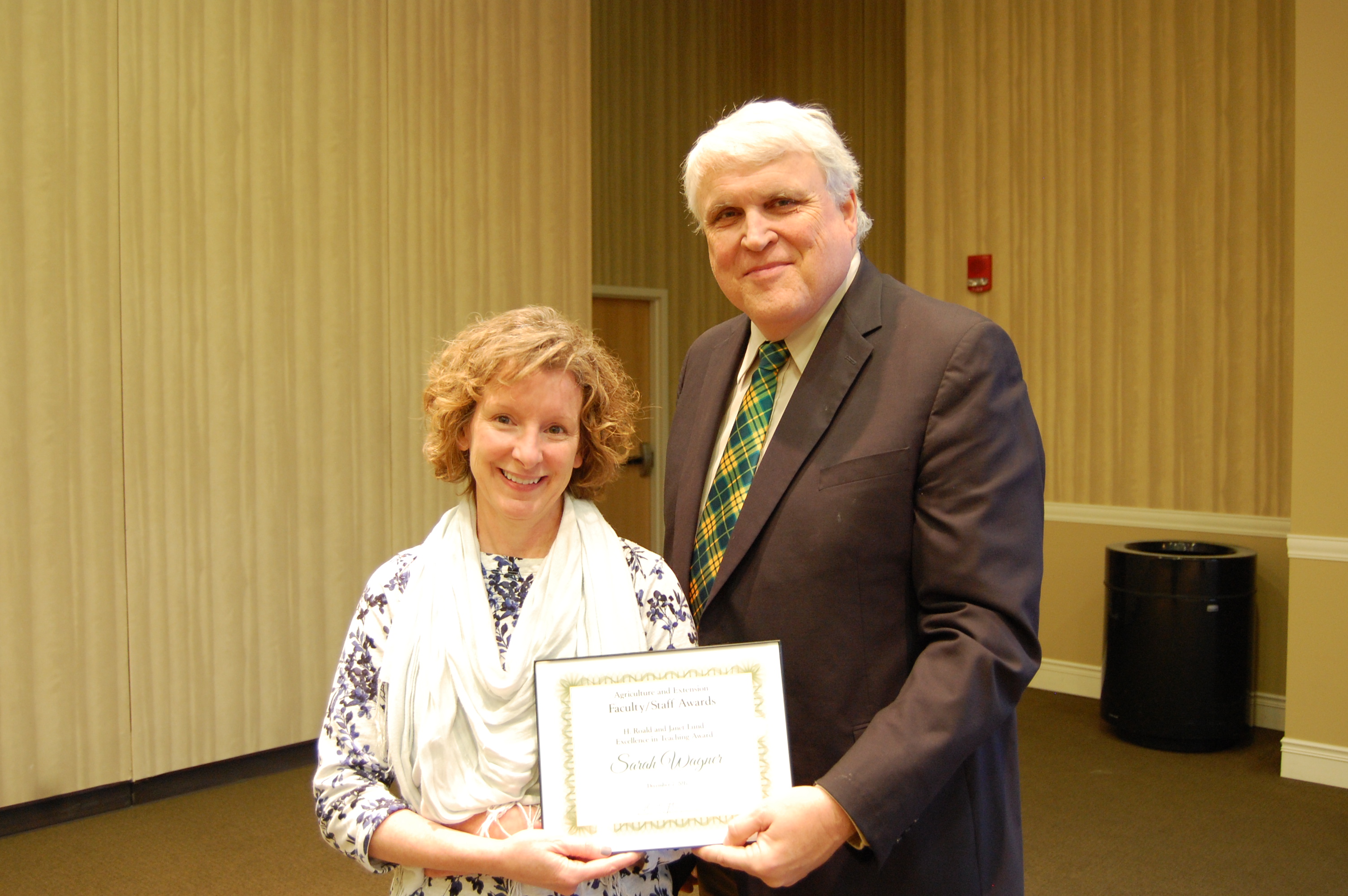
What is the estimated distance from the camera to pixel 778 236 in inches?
60.5

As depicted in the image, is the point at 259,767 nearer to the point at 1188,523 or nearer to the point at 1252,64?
the point at 1188,523

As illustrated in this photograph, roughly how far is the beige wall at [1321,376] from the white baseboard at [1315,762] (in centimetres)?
3

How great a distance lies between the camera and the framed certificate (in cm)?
129

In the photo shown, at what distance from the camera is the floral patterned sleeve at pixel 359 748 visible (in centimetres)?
132

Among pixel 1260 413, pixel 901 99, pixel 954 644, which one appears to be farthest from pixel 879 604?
pixel 901 99

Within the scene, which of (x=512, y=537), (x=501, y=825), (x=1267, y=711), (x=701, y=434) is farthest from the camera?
(x=1267, y=711)

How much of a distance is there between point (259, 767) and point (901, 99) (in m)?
5.88

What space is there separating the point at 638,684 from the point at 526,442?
1.18ft

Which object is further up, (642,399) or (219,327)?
(219,327)

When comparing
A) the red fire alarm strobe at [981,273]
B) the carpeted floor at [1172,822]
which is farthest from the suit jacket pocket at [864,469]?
the red fire alarm strobe at [981,273]

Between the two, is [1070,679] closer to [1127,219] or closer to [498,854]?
[1127,219]

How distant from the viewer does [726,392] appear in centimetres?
181

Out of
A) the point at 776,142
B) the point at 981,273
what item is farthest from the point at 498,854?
the point at 981,273

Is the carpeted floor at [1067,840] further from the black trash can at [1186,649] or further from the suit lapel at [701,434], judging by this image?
the suit lapel at [701,434]
